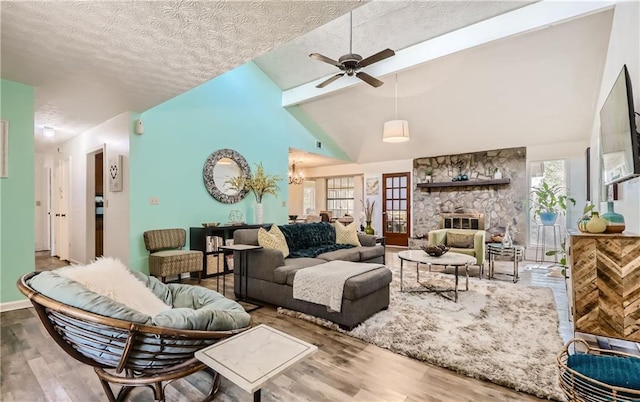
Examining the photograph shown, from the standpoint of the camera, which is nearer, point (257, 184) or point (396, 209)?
point (257, 184)

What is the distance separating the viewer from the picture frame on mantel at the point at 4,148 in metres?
3.15

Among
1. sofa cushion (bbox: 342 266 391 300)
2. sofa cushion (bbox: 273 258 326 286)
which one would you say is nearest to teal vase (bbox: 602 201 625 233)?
sofa cushion (bbox: 342 266 391 300)

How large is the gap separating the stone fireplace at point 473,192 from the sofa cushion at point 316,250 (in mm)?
3466

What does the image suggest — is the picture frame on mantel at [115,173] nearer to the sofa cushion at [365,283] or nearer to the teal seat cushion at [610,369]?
the sofa cushion at [365,283]

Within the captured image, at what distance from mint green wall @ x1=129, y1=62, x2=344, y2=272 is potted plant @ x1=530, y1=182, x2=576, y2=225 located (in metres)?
4.97

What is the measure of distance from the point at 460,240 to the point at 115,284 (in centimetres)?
489

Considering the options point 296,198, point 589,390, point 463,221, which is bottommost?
point 589,390

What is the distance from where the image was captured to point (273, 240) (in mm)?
3609

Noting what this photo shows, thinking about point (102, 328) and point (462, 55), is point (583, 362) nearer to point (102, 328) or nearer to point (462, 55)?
point (102, 328)

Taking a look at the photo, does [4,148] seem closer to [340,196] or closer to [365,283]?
[365,283]

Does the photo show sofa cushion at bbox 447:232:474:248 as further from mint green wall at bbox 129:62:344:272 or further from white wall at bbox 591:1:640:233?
mint green wall at bbox 129:62:344:272

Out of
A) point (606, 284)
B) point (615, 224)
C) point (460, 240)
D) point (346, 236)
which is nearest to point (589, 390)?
point (606, 284)

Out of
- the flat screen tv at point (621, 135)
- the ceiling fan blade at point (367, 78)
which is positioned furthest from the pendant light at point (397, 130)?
the flat screen tv at point (621, 135)

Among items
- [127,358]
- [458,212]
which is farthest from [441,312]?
[458,212]
